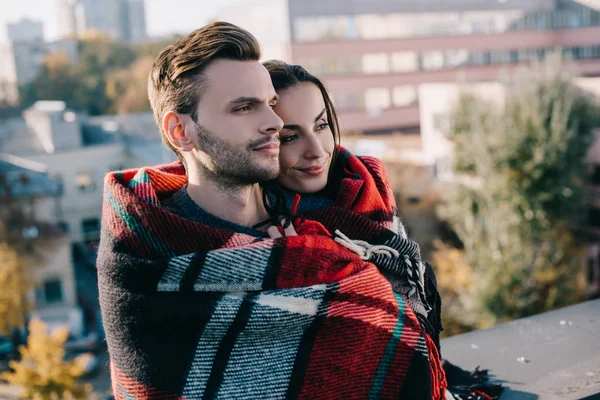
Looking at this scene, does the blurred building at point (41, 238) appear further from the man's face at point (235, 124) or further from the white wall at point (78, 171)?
the man's face at point (235, 124)

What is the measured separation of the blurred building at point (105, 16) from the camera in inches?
2586

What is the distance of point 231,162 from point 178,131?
16 centimetres

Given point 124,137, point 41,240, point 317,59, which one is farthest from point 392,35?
point 41,240

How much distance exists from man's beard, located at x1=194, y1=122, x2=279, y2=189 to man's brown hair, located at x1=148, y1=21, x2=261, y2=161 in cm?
7

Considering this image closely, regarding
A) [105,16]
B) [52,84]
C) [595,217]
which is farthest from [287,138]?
[105,16]

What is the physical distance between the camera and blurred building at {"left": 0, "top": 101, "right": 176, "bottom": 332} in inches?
784

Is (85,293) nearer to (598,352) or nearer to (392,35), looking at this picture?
(392,35)

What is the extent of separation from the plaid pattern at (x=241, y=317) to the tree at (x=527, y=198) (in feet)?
36.4

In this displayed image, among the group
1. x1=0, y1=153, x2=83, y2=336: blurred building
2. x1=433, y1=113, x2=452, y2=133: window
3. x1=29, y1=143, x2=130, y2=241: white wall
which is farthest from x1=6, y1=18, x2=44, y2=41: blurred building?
x1=433, y1=113, x2=452, y2=133: window

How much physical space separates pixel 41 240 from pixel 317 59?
13303mm

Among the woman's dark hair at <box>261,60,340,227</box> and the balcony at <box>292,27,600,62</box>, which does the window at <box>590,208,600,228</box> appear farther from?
the woman's dark hair at <box>261,60,340,227</box>

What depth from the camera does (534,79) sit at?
551 inches

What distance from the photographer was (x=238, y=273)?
1.63 metres

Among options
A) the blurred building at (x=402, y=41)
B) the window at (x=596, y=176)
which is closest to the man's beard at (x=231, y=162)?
the window at (x=596, y=176)
